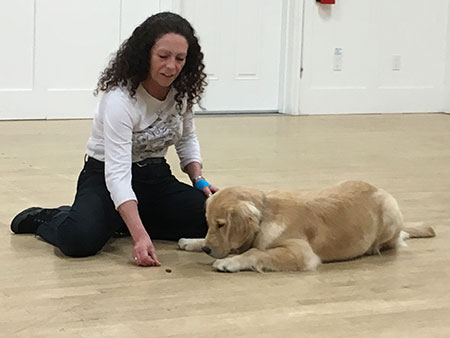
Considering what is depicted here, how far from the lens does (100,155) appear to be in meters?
2.80

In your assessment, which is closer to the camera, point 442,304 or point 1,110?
point 442,304

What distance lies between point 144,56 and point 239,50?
157 inches

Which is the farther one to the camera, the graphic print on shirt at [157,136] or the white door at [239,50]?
the white door at [239,50]

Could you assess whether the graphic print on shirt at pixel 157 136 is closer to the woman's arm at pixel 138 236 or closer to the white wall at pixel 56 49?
the woman's arm at pixel 138 236

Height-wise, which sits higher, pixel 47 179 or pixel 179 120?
pixel 179 120

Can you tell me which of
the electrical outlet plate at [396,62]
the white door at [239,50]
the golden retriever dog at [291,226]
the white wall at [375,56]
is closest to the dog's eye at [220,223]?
the golden retriever dog at [291,226]

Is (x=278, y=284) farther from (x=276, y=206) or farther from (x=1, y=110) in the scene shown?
(x=1, y=110)

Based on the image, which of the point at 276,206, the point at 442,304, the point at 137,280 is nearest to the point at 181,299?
the point at 137,280

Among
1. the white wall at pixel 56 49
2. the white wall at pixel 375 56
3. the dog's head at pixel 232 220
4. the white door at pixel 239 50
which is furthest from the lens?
the white wall at pixel 375 56

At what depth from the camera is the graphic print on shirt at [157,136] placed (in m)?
2.75

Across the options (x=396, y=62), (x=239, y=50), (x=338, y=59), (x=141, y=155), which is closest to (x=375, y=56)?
(x=396, y=62)

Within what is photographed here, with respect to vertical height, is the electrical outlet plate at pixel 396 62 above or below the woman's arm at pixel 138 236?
above

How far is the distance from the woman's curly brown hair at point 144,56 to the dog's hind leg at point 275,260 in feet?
1.90

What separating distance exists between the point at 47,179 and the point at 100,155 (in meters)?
1.11
